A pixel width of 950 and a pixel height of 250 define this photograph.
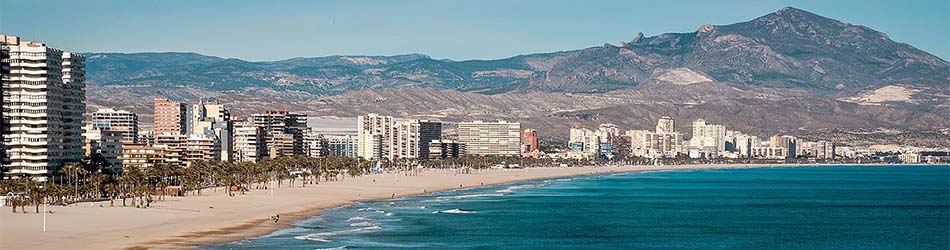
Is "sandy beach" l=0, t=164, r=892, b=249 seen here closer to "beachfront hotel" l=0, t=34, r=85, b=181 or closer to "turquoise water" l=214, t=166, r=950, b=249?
"turquoise water" l=214, t=166, r=950, b=249

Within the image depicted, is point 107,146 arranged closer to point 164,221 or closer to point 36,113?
point 36,113

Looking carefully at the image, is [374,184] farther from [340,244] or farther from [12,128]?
[340,244]

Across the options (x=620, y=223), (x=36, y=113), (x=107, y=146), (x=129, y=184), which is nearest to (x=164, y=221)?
(x=129, y=184)

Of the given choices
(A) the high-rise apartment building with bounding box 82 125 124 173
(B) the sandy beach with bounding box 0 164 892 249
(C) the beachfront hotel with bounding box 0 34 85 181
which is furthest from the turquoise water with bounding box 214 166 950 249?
(A) the high-rise apartment building with bounding box 82 125 124 173

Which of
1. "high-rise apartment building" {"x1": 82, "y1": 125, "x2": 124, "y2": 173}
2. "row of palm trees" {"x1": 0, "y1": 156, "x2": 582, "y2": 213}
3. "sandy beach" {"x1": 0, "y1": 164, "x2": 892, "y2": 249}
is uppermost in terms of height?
"high-rise apartment building" {"x1": 82, "y1": 125, "x2": 124, "y2": 173}

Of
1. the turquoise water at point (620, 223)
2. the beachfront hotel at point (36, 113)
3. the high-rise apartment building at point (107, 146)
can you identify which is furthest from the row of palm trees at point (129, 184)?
the turquoise water at point (620, 223)

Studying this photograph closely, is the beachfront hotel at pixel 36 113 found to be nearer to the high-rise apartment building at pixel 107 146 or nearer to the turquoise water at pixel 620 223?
the high-rise apartment building at pixel 107 146
